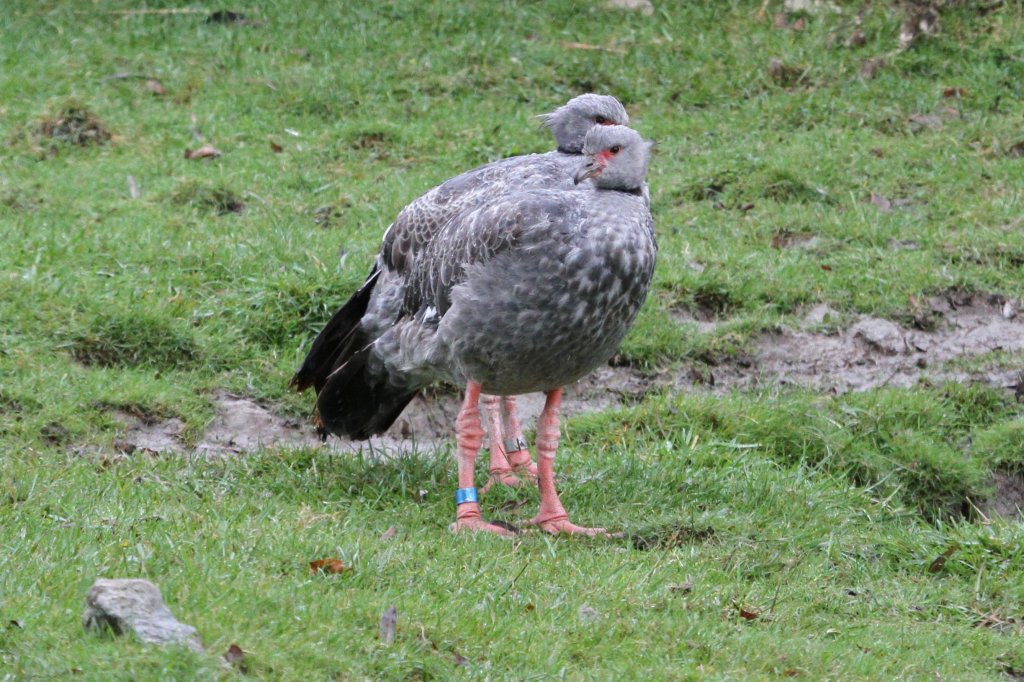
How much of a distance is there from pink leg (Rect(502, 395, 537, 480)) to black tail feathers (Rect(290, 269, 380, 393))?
0.75m

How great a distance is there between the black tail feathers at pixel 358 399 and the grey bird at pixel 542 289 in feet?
1.38

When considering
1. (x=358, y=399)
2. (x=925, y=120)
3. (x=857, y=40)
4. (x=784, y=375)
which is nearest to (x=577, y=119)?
(x=358, y=399)

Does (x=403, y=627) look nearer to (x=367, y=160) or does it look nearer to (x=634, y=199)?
(x=634, y=199)

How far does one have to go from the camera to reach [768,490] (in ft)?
19.1

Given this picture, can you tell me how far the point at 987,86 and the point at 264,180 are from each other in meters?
5.08

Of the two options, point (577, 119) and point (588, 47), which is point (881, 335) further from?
point (588, 47)

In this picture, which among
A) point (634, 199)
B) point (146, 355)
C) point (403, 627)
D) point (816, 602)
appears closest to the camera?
point (403, 627)

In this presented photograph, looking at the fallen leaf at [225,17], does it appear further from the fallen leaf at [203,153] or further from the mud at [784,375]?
the mud at [784,375]

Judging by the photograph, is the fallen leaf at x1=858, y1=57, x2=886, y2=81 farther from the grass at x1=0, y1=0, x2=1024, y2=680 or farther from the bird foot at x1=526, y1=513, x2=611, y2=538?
the bird foot at x1=526, y1=513, x2=611, y2=538

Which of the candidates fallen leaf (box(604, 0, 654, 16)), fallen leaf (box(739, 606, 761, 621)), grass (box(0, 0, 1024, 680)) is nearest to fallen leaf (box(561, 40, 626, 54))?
grass (box(0, 0, 1024, 680))

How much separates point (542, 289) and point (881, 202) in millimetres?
4263

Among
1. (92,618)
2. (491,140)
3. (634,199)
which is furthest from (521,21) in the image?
(92,618)

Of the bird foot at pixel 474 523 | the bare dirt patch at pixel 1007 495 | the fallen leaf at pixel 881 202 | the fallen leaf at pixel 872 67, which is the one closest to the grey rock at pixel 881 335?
the bare dirt patch at pixel 1007 495

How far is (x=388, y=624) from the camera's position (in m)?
3.88
